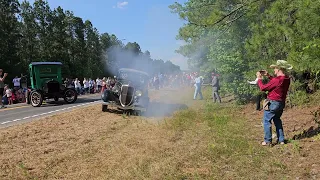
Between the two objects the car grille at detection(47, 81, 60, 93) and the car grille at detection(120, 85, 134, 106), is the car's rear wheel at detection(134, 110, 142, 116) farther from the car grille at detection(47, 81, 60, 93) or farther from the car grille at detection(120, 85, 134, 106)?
the car grille at detection(47, 81, 60, 93)

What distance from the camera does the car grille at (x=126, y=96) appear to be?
37.8 ft

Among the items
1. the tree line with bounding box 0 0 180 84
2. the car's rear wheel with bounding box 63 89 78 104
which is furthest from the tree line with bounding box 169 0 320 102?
the tree line with bounding box 0 0 180 84

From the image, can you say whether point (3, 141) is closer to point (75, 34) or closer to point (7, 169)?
point (7, 169)

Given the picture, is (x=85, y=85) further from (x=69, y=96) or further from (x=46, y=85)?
(x=46, y=85)

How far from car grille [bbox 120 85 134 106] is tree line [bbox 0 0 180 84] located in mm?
14829

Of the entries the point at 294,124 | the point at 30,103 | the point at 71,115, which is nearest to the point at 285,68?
the point at 294,124

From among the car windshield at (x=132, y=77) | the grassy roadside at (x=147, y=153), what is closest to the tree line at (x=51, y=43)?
the car windshield at (x=132, y=77)

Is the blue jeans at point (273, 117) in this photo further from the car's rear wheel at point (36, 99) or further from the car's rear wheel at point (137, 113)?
the car's rear wheel at point (36, 99)

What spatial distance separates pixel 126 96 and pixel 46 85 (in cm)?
573

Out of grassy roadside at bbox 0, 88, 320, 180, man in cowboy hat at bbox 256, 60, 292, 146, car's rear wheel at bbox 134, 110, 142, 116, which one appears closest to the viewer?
grassy roadside at bbox 0, 88, 320, 180

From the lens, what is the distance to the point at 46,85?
49.7ft

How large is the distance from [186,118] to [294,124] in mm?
3225

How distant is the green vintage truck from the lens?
1513cm

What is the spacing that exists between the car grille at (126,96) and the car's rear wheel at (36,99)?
18.0 feet
